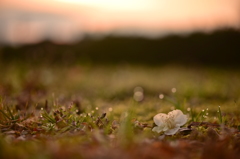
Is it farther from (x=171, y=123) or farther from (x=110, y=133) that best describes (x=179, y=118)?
(x=110, y=133)

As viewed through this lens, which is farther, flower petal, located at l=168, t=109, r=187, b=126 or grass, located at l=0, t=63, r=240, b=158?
flower petal, located at l=168, t=109, r=187, b=126

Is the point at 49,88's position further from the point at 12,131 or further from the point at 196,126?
the point at 196,126

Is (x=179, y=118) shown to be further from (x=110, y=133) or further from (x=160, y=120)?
(x=110, y=133)

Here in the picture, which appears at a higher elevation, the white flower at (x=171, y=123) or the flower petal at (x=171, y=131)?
the white flower at (x=171, y=123)

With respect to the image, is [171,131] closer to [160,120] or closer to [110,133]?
[160,120]

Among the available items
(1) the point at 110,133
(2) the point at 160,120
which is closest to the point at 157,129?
(2) the point at 160,120

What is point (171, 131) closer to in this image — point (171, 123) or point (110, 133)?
point (171, 123)

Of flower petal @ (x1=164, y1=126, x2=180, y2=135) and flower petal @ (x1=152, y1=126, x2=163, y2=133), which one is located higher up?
flower petal @ (x1=152, y1=126, x2=163, y2=133)

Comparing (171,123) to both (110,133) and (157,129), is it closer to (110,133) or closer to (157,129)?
(157,129)

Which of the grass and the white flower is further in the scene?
the white flower

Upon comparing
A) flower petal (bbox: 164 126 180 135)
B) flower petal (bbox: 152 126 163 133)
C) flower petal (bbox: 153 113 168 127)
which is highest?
flower petal (bbox: 153 113 168 127)

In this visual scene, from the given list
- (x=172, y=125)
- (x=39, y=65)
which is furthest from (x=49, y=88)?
(x=172, y=125)

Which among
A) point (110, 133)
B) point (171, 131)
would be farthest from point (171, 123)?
point (110, 133)
